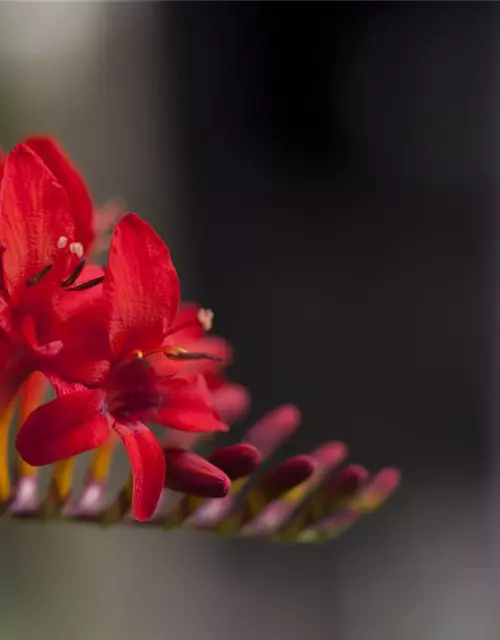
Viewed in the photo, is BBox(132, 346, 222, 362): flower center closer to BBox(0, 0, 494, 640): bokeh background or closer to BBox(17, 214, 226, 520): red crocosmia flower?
BBox(17, 214, 226, 520): red crocosmia flower

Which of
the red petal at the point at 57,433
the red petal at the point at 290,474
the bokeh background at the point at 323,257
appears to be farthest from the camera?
the bokeh background at the point at 323,257

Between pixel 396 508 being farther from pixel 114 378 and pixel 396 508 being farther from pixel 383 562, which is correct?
pixel 114 378

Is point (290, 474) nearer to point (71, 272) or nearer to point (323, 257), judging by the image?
point (71, 272)

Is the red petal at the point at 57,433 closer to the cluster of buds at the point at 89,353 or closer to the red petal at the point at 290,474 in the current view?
the cluster of buds at the point at 89,353

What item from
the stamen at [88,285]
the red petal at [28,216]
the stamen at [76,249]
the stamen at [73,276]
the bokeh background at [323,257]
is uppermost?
the red petal at [28,216]

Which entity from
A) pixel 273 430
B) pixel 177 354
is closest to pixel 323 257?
pixel 273 430

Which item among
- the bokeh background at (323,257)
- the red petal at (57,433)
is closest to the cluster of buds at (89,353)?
the red petal at (57,433)

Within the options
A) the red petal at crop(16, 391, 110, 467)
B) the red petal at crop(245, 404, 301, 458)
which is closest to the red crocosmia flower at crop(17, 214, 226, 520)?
the red petal at crop(16, 391, 110, 467)
